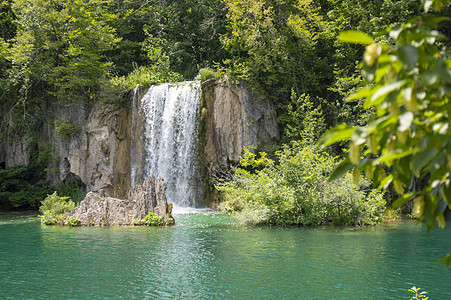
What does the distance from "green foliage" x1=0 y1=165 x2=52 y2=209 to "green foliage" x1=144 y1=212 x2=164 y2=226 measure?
9.51 metres

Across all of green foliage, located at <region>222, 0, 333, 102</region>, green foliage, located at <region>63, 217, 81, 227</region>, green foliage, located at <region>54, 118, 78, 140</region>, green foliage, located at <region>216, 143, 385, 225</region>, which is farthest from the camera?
green foliage, located at <region>54, 118, 78, 140</region>

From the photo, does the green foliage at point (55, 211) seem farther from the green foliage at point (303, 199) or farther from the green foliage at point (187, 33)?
the green foliage at point (187, 33)

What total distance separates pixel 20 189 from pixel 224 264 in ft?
59.2

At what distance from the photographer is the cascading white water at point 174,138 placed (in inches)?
886

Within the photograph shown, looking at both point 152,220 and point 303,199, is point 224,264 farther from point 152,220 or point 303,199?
point 152,220

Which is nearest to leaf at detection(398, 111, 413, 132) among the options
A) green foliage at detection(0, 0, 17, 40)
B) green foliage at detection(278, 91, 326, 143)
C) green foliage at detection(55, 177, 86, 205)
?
green foliage at detection(278, 91, 326, 143)

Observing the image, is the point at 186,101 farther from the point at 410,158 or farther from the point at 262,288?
the point at 410,158

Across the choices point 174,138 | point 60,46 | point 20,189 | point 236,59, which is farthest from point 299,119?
point 20,189

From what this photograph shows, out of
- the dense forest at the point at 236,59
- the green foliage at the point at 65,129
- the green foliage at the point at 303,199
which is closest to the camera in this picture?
the green foliage at the point at 303,199

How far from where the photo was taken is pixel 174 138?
75.3 ft

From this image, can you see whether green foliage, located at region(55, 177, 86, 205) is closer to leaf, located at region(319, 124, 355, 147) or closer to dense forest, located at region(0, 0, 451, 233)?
dense forest, located at region(0, 0, 451, 233)

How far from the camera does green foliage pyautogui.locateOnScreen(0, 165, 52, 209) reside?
2327 cm

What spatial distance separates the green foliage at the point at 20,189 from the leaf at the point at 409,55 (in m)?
23.6

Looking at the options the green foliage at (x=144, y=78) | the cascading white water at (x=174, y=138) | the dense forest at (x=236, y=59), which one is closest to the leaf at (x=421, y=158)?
the dense forest at (x=236, y=59)
